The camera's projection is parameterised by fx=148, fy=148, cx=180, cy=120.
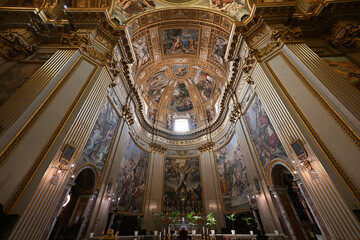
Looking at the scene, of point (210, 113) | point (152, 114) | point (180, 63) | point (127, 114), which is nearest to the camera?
point (127, 114)

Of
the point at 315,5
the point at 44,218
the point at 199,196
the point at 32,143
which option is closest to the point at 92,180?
the point at 44,218

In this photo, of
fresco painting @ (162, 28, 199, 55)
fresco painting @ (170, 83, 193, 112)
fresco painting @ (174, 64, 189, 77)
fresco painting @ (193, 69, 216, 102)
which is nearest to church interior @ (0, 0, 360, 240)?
fresco painting @ (162, 28, 199, 55)

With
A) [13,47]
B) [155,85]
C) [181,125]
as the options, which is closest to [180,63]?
[155,85]

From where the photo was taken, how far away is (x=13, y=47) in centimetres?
734

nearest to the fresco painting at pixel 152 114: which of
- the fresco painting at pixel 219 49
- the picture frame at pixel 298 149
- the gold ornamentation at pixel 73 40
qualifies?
the fresco painting at pixel 219 49

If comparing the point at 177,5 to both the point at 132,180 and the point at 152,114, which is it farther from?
the point at 132,180

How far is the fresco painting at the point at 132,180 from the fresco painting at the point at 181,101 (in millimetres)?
8791

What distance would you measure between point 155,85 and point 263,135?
13.9m

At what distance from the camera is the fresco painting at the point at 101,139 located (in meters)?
7.59

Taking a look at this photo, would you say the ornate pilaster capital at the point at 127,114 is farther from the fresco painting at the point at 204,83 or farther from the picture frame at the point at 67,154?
the fresco painting at the point at 204,83

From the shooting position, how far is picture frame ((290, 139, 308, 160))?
5.27 m

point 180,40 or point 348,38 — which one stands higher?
point 180,40

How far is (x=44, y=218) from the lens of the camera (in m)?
4.35

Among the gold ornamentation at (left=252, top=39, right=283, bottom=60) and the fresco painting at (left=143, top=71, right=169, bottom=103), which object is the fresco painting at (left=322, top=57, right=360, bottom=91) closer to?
the gold ornamentation at (left=252, top=39, right=283, bottom=60)
